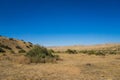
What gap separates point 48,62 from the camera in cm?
2089

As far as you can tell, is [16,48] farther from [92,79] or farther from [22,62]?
[92,79]

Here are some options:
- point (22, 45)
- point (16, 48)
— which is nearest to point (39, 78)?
point (16, 48)

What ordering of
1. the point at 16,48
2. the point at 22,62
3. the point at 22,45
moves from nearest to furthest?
1. the point at 22,62
2. the point at 16,48
3. the point at 22,45

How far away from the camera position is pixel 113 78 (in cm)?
1241

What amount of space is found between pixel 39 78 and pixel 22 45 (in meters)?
37.2

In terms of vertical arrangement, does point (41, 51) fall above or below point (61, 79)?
above

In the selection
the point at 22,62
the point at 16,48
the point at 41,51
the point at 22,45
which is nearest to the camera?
the point at 22,62

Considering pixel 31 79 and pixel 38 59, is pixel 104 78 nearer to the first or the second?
pixel 31 79

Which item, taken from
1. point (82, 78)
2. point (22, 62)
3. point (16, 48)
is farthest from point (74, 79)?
point (16, 48)

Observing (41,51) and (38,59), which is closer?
(38,59)

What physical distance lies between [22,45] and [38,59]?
28.4 metres

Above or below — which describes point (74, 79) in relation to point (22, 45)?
below

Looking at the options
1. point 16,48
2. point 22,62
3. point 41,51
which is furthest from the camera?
point 16,48

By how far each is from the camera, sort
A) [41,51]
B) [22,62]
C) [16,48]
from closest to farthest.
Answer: [22,62]
[41,51]
[16,48]
